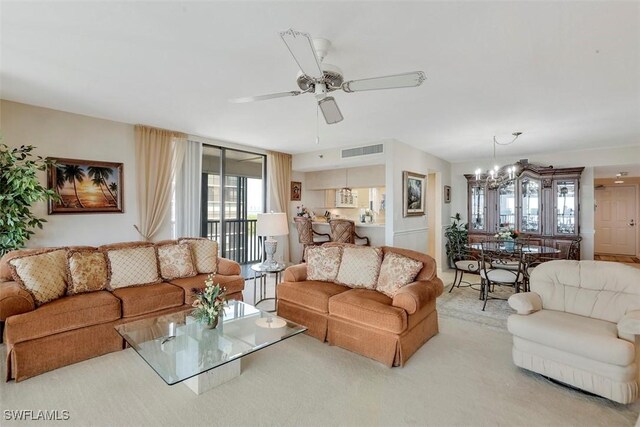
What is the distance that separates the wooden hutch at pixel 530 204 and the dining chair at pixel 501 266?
1.66 meters

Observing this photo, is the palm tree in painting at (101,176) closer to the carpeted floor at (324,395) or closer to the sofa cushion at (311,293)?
the carpeted floor at (324,395)

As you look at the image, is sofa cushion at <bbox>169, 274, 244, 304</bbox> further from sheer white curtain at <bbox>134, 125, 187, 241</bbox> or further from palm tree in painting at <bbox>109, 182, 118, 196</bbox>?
palm tree in painting at <bbox>109, 182, 118, 196</bbox>

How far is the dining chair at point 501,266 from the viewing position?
4.01 m

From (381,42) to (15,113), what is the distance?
4.03 meters

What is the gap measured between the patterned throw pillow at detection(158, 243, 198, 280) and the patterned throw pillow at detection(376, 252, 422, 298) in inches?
89.1

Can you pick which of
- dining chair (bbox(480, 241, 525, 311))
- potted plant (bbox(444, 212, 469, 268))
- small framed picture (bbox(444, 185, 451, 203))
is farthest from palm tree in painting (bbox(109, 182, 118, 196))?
small framed picture (bbox(444, 185, 451, 203))

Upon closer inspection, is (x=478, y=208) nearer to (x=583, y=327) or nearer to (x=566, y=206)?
(x=566, y=206)

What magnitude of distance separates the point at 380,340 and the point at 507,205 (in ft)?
16.4

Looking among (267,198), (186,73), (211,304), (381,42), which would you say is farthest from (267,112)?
(267,198)

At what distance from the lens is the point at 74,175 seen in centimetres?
376

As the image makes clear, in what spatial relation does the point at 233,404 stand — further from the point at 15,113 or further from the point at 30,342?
the point at 15,113

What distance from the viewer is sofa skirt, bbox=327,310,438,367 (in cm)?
255

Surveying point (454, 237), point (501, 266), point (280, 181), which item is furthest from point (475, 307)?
point (280, 181)

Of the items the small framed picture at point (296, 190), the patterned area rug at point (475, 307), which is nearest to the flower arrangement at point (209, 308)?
the patterned area rug at point (475, 307)
